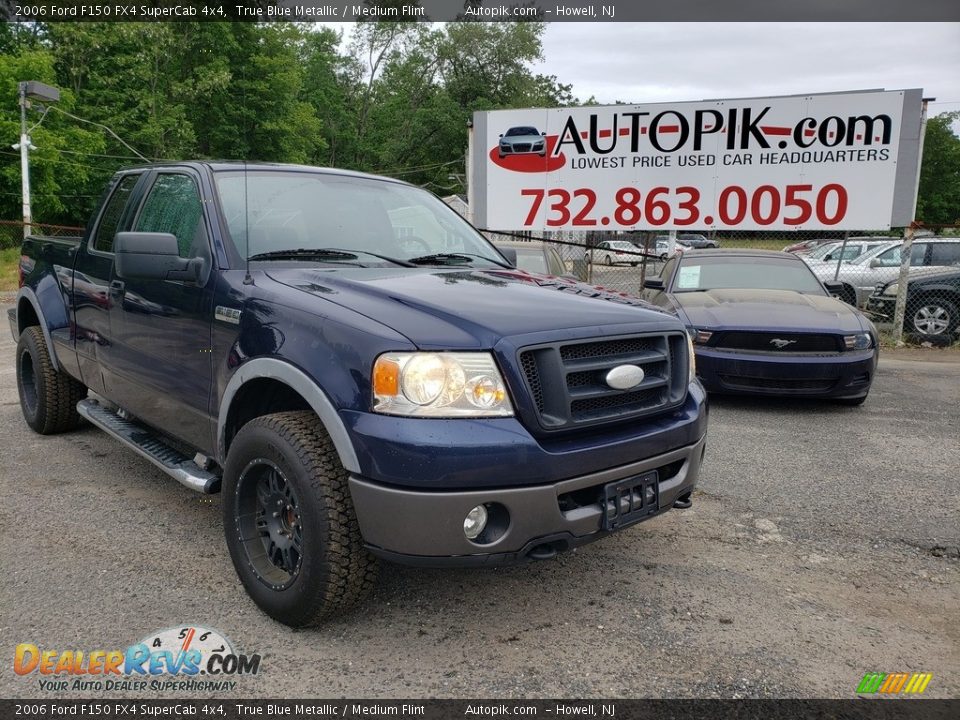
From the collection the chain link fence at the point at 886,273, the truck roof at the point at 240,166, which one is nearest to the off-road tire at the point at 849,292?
the chain link fence at the point at 886,273

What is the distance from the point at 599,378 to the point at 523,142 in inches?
383

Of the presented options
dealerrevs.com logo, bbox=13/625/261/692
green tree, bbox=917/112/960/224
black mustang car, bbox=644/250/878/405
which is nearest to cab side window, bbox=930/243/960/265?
black mustang car, bbox=644/250/878/405

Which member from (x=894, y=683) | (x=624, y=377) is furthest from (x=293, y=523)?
(x=894, y=683)

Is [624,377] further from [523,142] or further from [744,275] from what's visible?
[523,142]

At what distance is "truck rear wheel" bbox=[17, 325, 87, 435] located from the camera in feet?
16.4

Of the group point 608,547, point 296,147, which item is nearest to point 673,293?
point 608,547

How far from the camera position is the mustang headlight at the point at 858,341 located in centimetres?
621

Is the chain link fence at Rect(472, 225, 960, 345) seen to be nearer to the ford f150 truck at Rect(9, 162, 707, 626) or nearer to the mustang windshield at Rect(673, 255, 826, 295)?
the mustang windshield at Rect(673, 255, 826, 295)

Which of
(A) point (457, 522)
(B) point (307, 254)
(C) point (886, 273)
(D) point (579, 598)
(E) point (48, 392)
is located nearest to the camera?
(A) point (457, 522)

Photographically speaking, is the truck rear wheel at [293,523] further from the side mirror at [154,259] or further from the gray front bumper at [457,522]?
the side mirror at [154,259]

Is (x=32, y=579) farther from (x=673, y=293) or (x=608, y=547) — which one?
(x=673, y=293)

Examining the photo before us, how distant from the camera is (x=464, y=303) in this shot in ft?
8.98

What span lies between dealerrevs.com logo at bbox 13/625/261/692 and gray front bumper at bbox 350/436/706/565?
2.24 feet

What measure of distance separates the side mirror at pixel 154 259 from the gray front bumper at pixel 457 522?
1.35m
